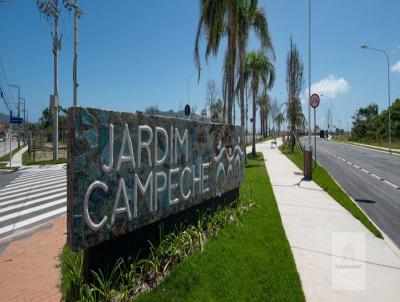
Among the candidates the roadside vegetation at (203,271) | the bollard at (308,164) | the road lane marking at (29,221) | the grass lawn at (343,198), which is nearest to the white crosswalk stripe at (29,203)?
the road lane marking at (29,221)

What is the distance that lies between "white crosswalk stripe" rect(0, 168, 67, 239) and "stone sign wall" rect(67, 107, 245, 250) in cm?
417

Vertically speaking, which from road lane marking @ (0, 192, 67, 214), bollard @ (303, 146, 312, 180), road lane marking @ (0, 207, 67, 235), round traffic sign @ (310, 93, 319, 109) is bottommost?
road lane marking @ (0, 207, 67, 235)

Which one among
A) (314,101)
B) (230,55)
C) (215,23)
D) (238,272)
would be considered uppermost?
(215,23)

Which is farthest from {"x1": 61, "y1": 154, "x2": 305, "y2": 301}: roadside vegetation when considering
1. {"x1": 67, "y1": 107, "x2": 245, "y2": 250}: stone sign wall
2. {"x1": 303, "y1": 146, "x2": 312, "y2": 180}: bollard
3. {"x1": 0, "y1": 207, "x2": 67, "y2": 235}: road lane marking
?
{"x1": 303, "y1": 146, "x2": 312, "y2": 180}: bollard

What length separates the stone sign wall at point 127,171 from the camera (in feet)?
13.0

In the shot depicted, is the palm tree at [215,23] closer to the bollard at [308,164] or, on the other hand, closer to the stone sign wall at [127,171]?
the bollard at [308,164]

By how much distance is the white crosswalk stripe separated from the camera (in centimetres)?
880

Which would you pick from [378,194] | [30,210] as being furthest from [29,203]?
[378,194]

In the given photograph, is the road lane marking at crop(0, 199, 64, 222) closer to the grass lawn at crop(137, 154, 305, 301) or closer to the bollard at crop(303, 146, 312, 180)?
the grass lawn at crop(137, 154, 305, 301)

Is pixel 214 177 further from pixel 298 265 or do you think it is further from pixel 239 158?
pixel 298 265

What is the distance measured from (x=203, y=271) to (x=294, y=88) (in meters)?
27.3

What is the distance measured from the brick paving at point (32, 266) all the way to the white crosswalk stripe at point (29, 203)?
0.99 metres

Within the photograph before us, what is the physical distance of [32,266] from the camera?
219 inches

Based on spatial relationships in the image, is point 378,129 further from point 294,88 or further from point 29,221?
point 29,221
